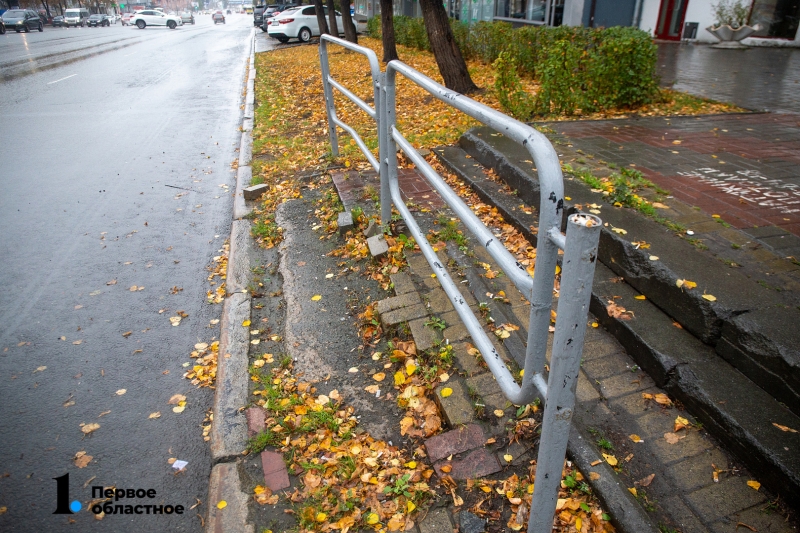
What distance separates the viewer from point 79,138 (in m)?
8.63

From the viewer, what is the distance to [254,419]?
2932 millimetres

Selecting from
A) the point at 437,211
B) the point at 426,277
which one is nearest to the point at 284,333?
the point at 426,277

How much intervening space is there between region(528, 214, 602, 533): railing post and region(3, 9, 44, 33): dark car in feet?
175

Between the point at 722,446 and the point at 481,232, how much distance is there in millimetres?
1395

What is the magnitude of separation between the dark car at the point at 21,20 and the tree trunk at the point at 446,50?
46051mm

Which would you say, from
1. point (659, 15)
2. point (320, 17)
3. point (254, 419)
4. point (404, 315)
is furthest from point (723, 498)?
point (320, 17)

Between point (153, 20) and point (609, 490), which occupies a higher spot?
point (153, 20)

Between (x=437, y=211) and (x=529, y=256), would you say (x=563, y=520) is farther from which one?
(x=437, y=211)

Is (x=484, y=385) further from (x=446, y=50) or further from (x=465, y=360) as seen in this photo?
(x=446, y=50)

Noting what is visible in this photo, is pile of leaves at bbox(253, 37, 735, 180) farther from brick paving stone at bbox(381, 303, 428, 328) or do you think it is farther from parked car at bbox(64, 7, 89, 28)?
parked car at bbox(64, 7, 89, 28)

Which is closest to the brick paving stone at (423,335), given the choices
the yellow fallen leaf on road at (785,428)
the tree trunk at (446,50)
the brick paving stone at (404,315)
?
the brick paving stone at (404,315)

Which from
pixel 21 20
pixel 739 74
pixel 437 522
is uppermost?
pixel 21 20

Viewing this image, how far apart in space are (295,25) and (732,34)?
18.5 m

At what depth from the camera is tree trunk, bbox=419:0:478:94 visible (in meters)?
9.45
